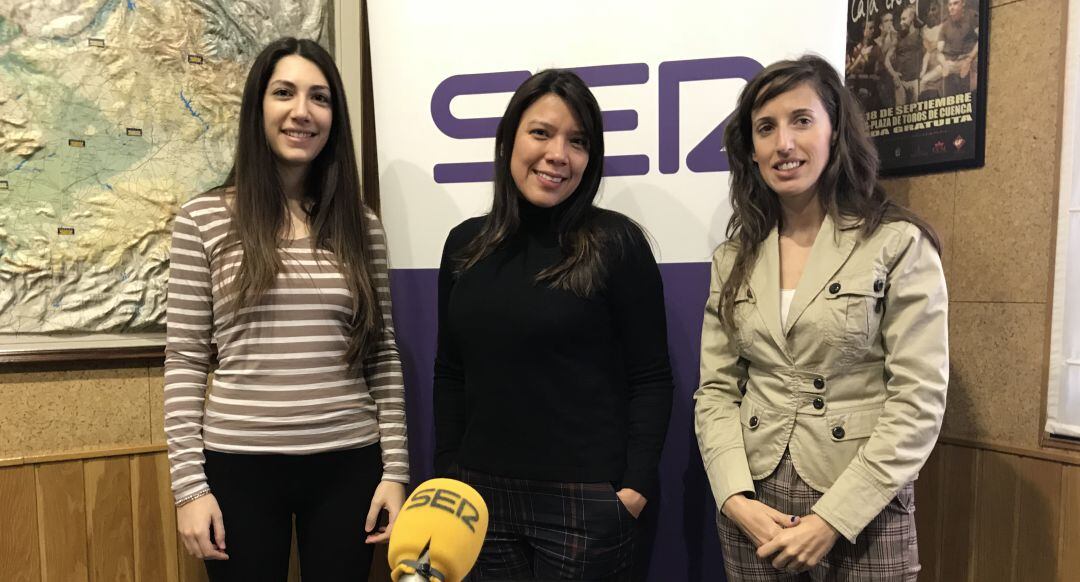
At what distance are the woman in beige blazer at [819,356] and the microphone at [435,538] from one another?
0.68 meters

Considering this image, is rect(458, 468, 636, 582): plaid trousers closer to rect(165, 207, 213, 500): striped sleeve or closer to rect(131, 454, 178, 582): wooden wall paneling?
rect(165, 207, 213, 500): striped sleeve

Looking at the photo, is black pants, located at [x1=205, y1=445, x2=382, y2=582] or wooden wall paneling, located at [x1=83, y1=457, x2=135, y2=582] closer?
black pants, located at [x1=205, y1=445, x2=382, y2=582]

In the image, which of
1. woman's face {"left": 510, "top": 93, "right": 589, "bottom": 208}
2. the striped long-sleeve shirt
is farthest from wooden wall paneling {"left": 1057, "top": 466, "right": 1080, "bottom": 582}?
the striped long-sleeve shirt

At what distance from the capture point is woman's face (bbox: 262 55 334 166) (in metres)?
1.44

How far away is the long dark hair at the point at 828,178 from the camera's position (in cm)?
132

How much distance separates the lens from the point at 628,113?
1.83 meters

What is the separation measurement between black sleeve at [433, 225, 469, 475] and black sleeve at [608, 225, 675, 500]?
1.27 ft

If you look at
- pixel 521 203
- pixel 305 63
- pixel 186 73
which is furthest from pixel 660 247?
pixel 186 73

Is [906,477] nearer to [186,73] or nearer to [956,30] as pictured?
[956,30]

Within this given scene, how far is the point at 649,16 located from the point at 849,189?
78 centimetres

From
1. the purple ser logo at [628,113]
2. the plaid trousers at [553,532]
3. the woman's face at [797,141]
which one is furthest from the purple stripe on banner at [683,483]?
the woman's face at [797,141]

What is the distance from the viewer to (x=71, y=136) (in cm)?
179

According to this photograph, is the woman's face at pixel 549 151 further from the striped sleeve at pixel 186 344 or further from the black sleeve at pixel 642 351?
the striped sleeve at pixel 186 344

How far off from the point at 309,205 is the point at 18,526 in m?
1.20
